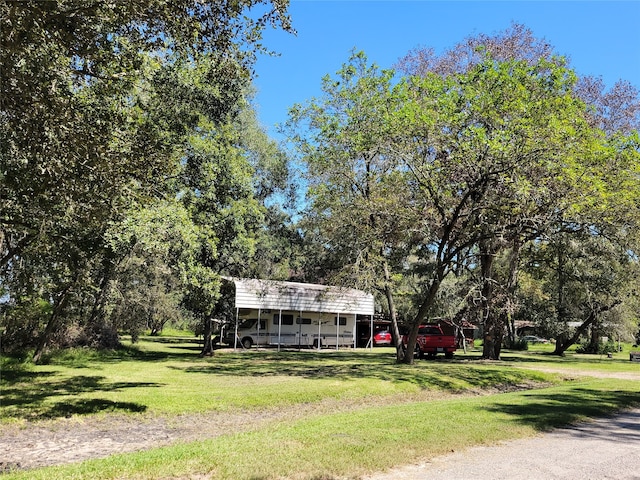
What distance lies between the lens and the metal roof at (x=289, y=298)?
2710cm

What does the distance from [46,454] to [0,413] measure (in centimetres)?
304

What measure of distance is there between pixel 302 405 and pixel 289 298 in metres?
20.2

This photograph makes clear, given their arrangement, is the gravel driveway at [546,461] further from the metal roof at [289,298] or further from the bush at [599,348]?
the bush at [599,348]

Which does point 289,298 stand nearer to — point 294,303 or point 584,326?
point 294,303

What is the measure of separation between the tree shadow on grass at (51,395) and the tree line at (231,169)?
2921 mm

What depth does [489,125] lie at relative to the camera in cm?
1462

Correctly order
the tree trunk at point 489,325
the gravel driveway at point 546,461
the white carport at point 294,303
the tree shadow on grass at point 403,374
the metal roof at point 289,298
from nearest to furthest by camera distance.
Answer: the gravel driveway at point 546,461, the tree shadow on grass at point 403,374, the tree trunk at point 489,325, the metal roof at point 289,298, the white carport at point 294,303

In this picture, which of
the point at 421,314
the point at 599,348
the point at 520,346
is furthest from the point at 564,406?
the point at 520,346

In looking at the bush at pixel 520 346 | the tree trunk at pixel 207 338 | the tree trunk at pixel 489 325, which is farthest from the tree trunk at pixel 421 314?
the bush at pixel 520 346

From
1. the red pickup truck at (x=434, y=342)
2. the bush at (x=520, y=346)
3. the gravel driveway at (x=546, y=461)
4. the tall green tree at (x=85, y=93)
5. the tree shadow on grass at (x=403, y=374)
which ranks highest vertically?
the tall green tree at (x=85, y=93)

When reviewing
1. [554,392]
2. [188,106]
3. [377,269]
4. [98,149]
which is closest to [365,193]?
[377,269]

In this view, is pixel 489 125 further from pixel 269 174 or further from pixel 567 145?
pixel 269 174

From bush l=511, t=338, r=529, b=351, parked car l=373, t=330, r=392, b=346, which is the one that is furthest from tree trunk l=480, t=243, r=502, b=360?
bush l=511, t=338, r=529, b=351

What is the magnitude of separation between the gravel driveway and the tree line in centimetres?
642
